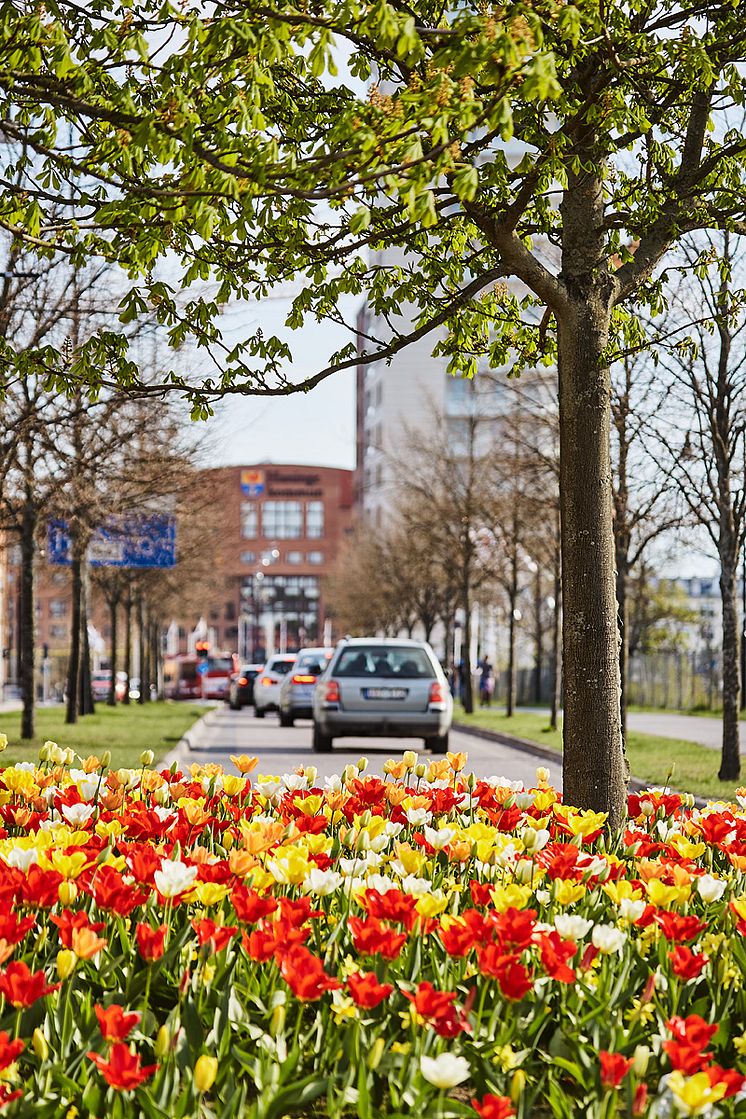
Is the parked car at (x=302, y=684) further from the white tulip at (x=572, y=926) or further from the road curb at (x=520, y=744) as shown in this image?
the white tulip at (x=572, y=926)

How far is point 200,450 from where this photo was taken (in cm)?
2267

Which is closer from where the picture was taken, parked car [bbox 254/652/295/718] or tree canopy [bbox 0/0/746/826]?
tree canopy [bbox 0/0/746/826]

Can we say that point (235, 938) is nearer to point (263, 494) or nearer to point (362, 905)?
point (362, 905)

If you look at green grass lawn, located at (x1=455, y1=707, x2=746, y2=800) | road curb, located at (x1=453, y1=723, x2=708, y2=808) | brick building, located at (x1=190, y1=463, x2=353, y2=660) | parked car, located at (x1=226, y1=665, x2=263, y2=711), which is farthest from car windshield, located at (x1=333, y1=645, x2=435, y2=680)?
brick building, located at (x1=190, y1=463, x2=353, y2=660)

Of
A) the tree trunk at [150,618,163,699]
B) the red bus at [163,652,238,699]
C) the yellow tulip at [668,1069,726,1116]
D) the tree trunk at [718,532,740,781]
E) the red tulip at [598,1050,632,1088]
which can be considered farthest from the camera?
the red bus at [163,652,238,699]

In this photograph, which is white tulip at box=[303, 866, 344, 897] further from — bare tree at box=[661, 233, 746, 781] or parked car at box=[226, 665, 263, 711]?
parked car at box=[226, 665, 263, 711]

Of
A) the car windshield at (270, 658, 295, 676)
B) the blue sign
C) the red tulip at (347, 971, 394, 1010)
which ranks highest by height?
the blue sign

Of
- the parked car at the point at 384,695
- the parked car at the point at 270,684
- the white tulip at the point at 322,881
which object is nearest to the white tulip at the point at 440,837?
the white tulip at the point at 322,881

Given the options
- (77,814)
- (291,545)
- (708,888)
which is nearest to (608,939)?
(708,888)

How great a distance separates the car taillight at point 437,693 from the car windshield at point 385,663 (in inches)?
10.2

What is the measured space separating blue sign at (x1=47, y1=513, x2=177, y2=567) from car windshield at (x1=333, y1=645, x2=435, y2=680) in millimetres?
4665

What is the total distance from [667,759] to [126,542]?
557 inches

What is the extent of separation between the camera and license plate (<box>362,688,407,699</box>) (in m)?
21.2

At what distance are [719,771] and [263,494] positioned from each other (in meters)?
149
